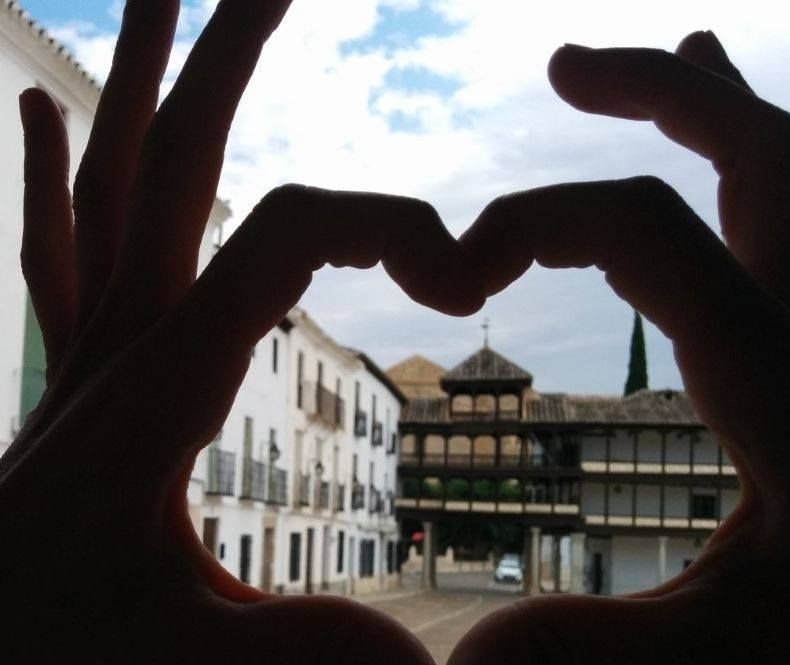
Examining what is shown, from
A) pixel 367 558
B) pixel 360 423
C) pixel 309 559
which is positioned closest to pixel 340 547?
pixel 309 559

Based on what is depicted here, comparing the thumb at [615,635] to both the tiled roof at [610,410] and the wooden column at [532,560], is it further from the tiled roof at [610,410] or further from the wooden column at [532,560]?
the wooden column at [532,560]

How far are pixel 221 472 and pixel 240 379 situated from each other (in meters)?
17.3

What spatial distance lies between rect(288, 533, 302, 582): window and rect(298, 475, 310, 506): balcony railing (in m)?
0.78

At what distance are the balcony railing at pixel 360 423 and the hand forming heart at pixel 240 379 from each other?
29204 millimetres

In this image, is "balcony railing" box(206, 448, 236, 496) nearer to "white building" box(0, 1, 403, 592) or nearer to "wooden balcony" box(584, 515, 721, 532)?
"white building" box(0, 1, 403, 592)

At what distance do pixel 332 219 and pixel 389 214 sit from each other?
0.16 ft

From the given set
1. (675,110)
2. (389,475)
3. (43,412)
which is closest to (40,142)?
(43,412)

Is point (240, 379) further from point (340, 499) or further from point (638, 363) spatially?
point (638, 363)

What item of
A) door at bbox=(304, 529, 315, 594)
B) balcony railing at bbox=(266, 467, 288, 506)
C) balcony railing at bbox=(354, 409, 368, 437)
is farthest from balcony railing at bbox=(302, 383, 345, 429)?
door at bbox=(304, 529, 315, 594)

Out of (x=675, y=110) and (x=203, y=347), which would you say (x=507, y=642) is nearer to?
(x=203, y=347)

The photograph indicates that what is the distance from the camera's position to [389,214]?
0.89 m

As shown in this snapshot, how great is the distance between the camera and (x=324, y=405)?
25891 millimetres

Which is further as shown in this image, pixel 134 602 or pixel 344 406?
pixel 344 406

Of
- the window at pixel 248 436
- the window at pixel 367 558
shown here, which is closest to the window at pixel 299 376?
the window at pixel 248 436
